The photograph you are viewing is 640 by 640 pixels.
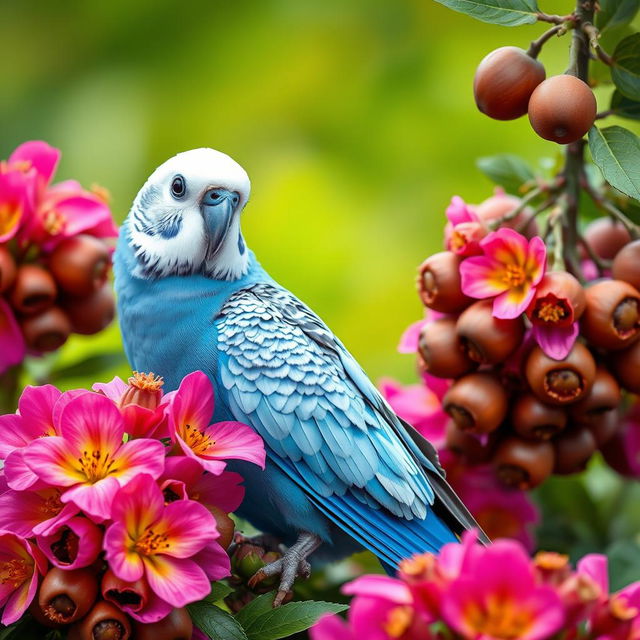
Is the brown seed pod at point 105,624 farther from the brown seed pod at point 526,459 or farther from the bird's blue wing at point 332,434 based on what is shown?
the brown seed pod at point 526,459

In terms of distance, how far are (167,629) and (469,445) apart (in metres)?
0.40

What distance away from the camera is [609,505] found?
1.25 metres

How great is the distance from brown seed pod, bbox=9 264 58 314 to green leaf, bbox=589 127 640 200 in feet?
1.77

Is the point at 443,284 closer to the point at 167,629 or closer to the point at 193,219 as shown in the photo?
the point at 193,219

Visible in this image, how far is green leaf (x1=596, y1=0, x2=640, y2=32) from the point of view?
0.88m

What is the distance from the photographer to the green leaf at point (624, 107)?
0.93m

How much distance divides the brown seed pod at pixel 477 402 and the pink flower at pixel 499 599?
0.37 meters

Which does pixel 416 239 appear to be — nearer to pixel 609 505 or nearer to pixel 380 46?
pixel 380 46

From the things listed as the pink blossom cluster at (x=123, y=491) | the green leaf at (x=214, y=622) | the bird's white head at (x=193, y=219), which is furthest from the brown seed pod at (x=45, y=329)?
the green leaf at (x=214, y=622)

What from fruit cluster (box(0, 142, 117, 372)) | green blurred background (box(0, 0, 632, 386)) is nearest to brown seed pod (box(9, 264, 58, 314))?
fruit cluster (box(0, 142, 117, 372))

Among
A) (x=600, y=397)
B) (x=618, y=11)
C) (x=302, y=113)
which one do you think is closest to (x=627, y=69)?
(x=618, y=11)

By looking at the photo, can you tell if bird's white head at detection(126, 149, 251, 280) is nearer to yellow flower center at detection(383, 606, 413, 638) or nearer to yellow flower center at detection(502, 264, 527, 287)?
yellow flower center at detection(502, 264, 527, 287)

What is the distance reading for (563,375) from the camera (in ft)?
2.83

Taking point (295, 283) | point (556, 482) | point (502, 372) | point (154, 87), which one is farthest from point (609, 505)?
point (154, 87)
